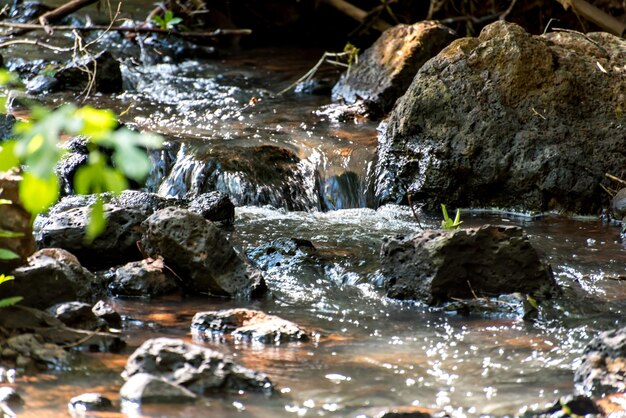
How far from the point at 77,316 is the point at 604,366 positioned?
8.15 feet

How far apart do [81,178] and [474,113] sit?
264 inches

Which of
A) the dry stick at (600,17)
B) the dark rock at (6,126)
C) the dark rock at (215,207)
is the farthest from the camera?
the dry stick at (600,17)

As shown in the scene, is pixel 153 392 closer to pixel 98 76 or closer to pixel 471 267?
pixel 471 267

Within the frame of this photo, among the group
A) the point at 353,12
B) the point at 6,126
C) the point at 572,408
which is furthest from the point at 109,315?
the point at 353,12

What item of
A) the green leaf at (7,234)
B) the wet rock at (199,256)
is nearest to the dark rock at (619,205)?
the wet rock at (199,256)

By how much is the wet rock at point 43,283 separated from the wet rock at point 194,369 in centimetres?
107

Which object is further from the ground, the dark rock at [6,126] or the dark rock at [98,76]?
the dark rock at [98,76]

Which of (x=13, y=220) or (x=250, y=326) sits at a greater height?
(x=13, y=220)

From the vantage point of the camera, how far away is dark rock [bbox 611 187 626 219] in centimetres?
763

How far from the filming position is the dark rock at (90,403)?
349 centimetres

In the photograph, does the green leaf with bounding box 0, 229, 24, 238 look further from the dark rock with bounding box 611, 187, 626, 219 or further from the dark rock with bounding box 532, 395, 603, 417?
the dark rock with bounding box 611, 187, 626, 219

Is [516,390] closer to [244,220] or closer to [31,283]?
[31,283]

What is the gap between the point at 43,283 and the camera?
473cm

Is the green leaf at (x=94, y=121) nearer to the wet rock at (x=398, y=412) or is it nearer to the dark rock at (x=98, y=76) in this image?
the wet rock at (x=398, y=412)
